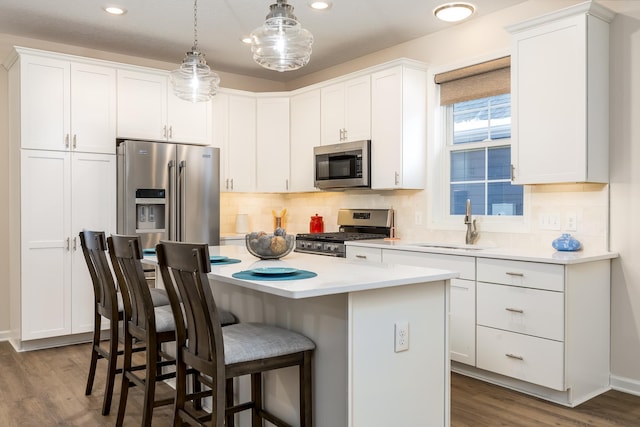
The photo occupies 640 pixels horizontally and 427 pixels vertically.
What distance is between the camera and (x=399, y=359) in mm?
2223

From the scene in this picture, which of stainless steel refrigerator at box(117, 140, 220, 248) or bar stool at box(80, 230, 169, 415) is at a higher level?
stainless steel refrigerator at box(117, 140, 220, 248)

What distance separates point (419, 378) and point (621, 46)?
8.37 feet

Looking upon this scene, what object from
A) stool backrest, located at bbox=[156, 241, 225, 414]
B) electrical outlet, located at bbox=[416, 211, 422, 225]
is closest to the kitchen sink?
electrical outlet, located at bbox=[416, 211, 422, 225]

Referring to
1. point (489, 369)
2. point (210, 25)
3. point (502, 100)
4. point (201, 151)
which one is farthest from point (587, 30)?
point (201, 151)

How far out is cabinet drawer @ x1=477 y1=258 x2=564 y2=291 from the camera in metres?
3.07

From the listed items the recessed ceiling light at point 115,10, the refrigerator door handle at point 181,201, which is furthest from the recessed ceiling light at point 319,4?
the refrigerator door handle at point 181,201

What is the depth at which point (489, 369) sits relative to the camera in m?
3.43

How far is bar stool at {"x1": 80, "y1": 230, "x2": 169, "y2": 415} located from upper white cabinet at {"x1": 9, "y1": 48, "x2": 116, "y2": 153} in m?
1.55

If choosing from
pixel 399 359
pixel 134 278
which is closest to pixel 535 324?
pixel 399 359

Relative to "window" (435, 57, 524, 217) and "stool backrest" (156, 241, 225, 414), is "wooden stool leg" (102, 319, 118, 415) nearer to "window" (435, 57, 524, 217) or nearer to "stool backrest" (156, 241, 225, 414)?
"stool backrest" (156, 241, 225, 414)

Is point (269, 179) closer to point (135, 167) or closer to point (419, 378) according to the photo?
point (135, 167)

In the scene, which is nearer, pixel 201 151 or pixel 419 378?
pixel 419 378

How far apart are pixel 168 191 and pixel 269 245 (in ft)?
7.51

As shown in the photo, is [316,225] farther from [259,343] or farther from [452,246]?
[259,343]
